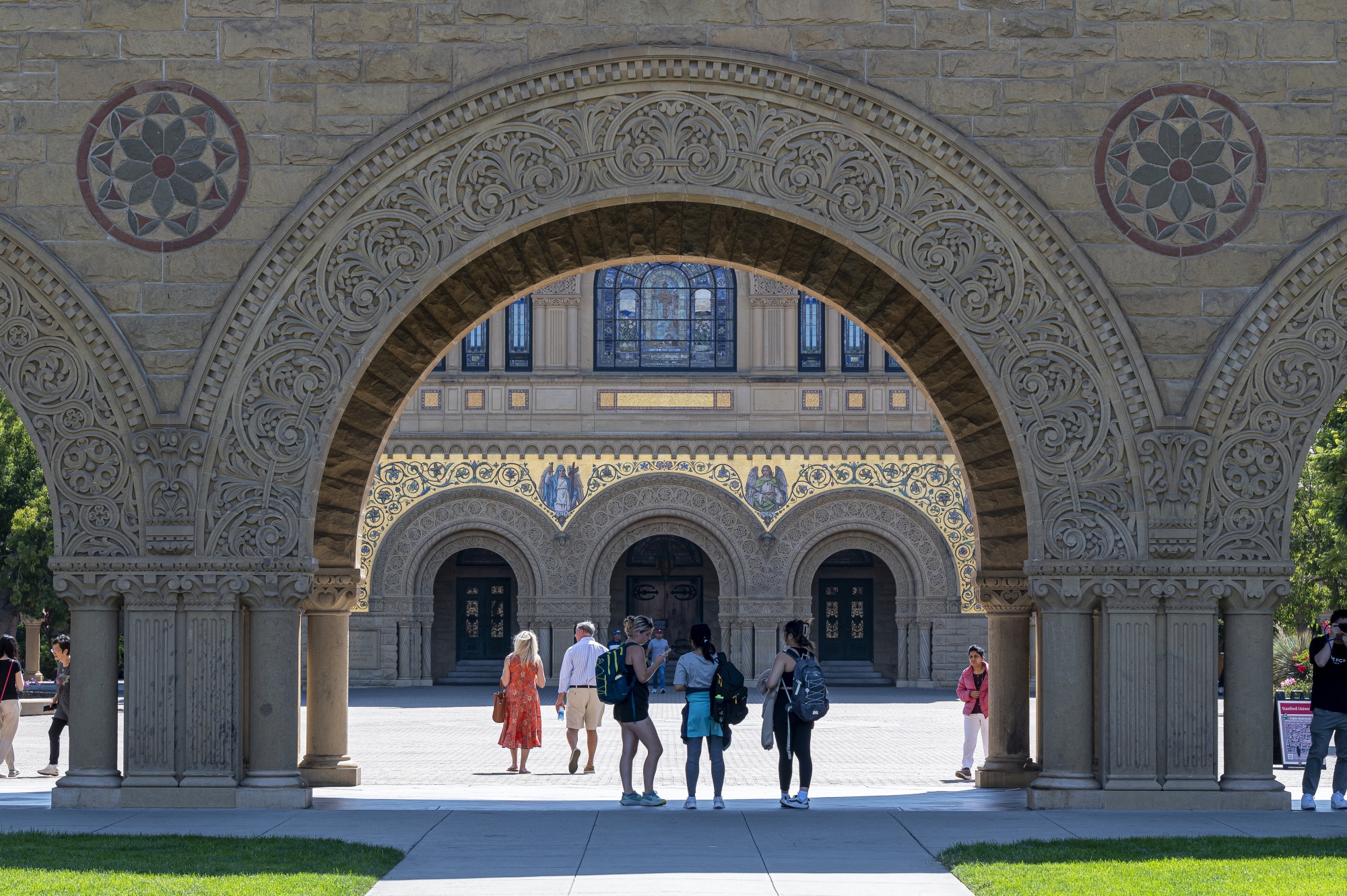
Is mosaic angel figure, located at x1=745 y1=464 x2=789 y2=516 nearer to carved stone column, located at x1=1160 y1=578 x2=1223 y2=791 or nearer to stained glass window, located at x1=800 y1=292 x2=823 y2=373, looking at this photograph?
stained glass window, located at x1=800 y1=292 x2=823 y2=373

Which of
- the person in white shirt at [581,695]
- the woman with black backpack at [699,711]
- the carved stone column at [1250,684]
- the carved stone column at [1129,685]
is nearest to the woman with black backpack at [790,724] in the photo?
the woman with black backpack at [699,711]

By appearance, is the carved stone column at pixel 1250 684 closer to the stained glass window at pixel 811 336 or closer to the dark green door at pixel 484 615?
the stained glass window at pixel 811 336

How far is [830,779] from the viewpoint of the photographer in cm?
1483

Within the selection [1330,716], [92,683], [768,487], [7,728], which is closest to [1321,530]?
[768,487]

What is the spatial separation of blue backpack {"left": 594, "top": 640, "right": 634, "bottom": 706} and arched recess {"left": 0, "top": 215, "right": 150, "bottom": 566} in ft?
10.0

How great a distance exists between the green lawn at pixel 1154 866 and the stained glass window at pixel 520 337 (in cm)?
2601

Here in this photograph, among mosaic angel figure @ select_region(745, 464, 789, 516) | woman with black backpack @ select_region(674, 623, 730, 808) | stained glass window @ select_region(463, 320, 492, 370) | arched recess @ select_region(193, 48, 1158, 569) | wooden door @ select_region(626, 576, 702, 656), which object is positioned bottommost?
wooden door @ select_region(626, 576, 702, 656)

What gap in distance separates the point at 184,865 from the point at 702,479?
82.8 ft

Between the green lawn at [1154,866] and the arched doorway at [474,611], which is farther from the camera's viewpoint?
the arched doorway at [474,611]

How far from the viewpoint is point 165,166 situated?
1137 centimetres

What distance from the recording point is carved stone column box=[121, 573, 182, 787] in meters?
11.0

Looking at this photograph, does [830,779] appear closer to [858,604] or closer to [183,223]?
[183,223]

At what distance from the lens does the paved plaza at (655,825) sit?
838 centimetres

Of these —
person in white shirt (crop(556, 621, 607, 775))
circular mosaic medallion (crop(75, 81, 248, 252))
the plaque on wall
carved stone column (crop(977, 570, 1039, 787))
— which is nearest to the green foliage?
carved stone column (crop(977, 570, 1039, 787))
